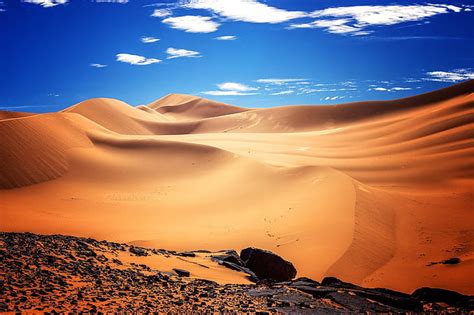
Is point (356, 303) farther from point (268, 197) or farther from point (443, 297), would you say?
point (268, 197)

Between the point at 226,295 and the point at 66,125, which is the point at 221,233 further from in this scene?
the point at 66,125

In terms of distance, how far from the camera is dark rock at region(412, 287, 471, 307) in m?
7.46

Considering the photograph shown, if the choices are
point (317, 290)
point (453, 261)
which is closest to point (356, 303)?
point (317, 290)

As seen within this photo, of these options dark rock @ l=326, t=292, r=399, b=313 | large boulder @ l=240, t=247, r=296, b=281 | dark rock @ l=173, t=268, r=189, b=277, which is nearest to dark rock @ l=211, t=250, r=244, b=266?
large boulder @ l=240, t=247, r=296, b=281

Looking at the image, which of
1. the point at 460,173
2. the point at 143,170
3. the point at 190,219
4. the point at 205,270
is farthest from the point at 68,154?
the point at 460,173

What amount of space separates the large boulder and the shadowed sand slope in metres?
1.28

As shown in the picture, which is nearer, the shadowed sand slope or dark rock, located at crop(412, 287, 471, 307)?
dark rock, located at crop(412, 287, 471, 307)

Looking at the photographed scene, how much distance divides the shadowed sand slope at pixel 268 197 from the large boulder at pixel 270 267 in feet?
4.21

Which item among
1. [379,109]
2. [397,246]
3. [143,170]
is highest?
[397,246]

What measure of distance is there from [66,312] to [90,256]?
8.45 feet

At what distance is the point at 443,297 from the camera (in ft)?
25.4

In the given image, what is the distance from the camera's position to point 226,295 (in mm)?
7191

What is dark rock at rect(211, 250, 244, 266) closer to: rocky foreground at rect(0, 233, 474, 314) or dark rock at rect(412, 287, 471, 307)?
rocky foreground at rect(0, 233, 474, 314)

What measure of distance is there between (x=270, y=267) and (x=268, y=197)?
8.76 metres
